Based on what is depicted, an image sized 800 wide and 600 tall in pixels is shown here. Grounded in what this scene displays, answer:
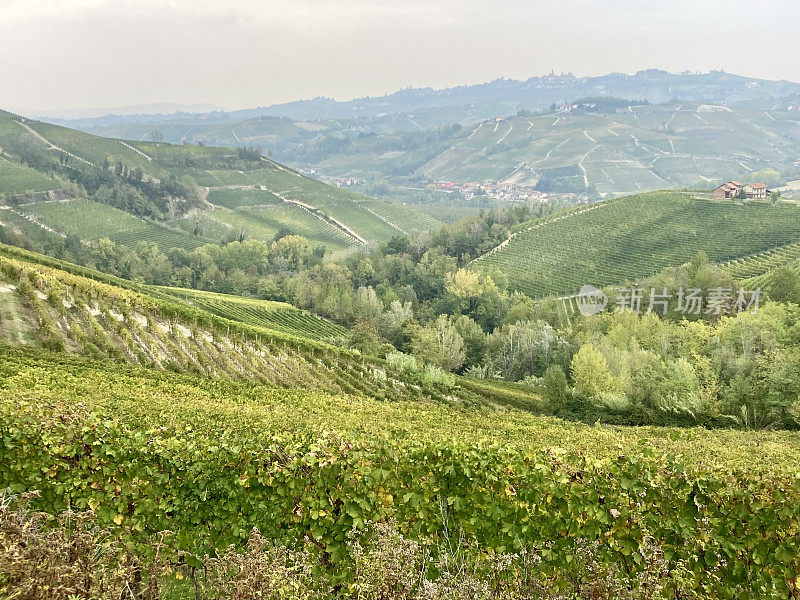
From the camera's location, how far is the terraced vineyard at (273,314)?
2579 inches

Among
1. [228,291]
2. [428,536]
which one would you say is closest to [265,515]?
[428,536]

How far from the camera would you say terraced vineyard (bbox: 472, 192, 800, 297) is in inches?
3856

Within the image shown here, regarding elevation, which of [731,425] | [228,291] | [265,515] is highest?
[265,515]

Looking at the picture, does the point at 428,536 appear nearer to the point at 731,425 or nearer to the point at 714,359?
the point at 731,425

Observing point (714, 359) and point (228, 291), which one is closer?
point (714, 359)

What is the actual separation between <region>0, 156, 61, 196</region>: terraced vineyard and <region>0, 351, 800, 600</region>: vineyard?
542 ft

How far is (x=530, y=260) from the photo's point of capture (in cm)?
11362

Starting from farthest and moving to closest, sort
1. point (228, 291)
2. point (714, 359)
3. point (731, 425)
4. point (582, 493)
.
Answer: point (228, 291) < point (714, 359) < point (731, 425) < point (582, 493)

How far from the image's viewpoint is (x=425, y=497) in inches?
338

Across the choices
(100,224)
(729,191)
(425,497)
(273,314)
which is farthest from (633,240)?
(100,224)

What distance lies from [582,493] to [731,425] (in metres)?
27.8

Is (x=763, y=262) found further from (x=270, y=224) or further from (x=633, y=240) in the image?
(x=270, y=224)

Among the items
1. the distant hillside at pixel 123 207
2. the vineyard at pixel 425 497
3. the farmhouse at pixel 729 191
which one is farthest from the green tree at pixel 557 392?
the distant hillside at pixel 123 207

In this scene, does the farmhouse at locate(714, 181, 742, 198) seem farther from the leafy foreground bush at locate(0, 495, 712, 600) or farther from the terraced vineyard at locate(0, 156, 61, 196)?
the terraced vineyard at locate(0, 156, 61, 196)
